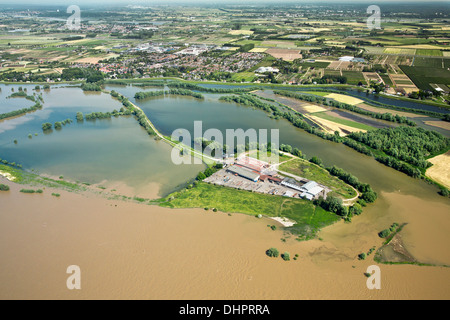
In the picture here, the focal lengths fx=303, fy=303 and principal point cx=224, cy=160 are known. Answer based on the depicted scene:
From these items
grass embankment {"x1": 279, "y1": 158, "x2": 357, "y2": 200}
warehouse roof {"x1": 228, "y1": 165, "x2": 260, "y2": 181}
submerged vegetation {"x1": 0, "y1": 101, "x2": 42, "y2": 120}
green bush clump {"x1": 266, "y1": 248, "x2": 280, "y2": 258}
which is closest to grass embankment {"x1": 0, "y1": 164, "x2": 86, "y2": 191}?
warehouse roof {"x1": 228, "y1": 165, "x2": 260, "y2": 181}

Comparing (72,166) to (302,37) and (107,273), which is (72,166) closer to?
(107,273)

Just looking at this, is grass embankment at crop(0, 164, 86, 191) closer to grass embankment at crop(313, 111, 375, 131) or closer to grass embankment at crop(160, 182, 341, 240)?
grass embankment at crop(160, 182, 341, 240)

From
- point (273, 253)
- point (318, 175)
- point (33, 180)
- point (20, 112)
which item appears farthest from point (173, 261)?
point (20, 112)

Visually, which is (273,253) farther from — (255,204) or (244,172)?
(244,172)

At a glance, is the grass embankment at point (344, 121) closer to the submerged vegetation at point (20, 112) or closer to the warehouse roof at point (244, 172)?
the warehouse roof at point (244, 172)
